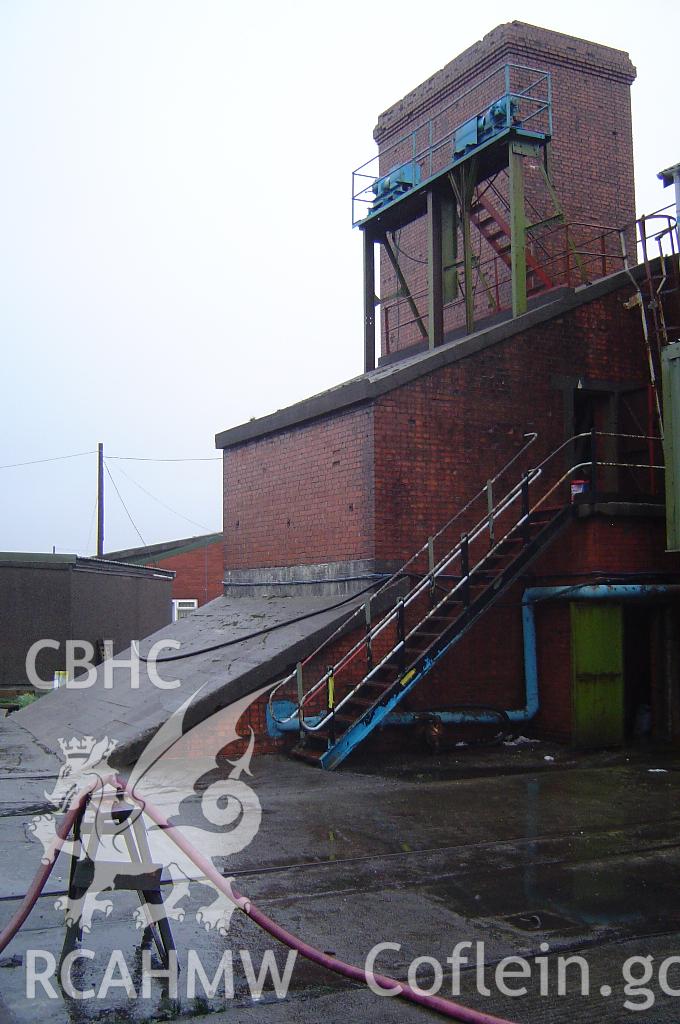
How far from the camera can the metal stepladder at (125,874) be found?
515cm

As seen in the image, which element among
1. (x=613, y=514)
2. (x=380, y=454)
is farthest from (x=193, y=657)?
(x=613, y=514)

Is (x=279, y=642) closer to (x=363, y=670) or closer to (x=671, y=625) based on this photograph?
(x=363, y=670)

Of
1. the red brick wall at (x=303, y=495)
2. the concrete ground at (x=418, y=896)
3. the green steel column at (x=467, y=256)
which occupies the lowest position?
the concrete ground at (x=418, y=896)

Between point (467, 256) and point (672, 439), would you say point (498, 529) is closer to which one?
point (672, 439)

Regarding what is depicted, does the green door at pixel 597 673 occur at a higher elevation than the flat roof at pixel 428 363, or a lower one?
lower

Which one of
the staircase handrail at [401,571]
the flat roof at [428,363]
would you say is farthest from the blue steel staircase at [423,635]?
the flat roof at [428,363]

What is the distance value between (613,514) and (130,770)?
7.40 m

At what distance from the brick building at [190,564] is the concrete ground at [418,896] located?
3288 centimetres

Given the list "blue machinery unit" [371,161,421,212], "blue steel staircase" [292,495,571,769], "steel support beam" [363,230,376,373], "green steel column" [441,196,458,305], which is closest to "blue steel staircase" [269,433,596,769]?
"blue steel staircase" [292,495,571,769]

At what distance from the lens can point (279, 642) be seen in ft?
41.0

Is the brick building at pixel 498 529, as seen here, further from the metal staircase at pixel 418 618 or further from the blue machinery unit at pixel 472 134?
the blue machinery unit at pixel 472 134

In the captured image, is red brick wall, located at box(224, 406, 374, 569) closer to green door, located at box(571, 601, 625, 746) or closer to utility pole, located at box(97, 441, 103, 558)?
green door, located at box(571, 601, 625, 746)

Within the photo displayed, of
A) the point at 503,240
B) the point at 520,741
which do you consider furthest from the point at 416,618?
the point at 503,240

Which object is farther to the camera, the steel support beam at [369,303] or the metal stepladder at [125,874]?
the steel support beam at [369,303]
